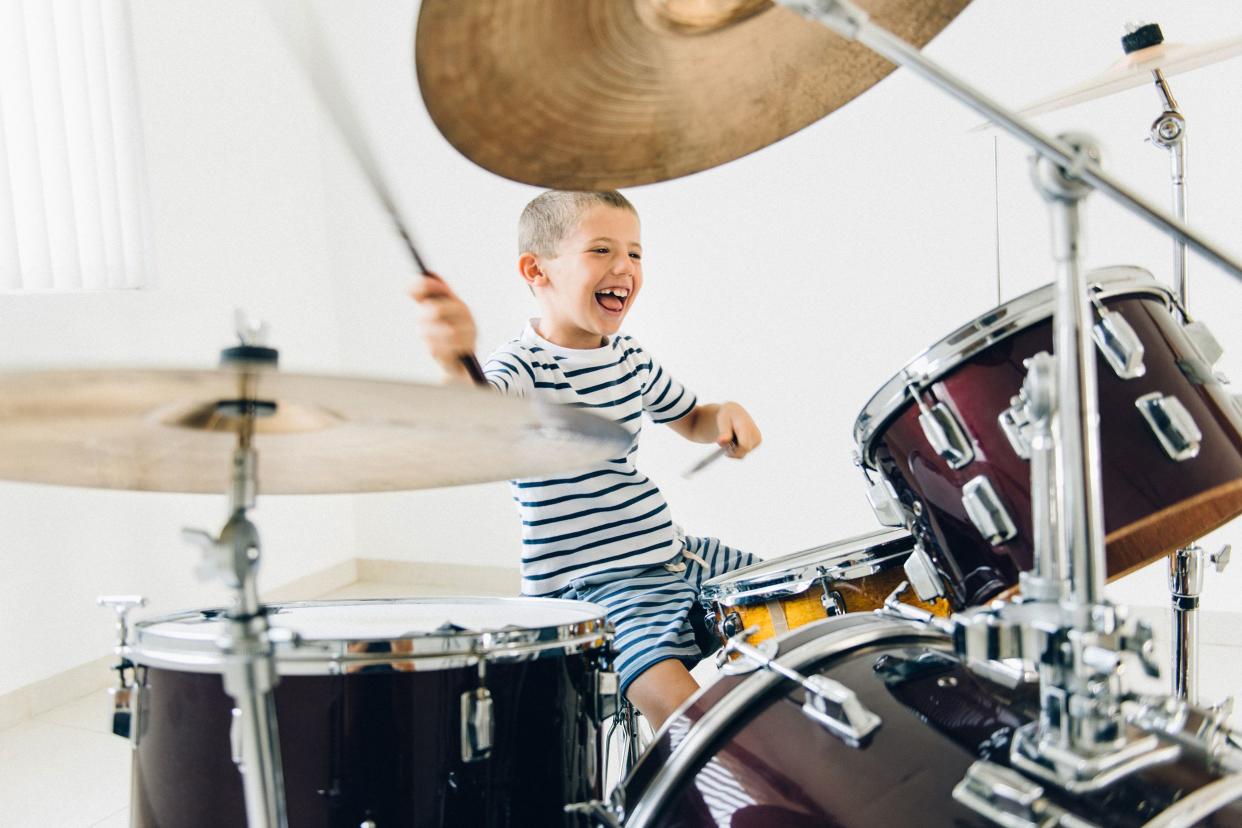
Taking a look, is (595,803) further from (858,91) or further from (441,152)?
(441,152)

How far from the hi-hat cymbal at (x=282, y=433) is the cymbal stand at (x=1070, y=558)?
0.89 ft

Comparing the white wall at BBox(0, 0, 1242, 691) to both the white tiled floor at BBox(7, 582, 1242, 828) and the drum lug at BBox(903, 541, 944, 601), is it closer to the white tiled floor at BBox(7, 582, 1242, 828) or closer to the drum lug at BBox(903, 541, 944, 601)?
the white tiled floor at BBox(7, 582, 1242, 828)

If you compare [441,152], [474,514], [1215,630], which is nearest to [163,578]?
[474,514]

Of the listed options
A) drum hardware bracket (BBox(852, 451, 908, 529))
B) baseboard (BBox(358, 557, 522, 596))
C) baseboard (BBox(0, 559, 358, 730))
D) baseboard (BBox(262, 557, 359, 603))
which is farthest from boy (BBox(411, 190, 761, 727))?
baseboard (BBox(262, 557, 359, 603))

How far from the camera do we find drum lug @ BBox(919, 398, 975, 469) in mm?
859

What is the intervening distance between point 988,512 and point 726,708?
30 centimetres

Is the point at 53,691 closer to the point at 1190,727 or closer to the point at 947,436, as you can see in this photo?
the point at 947,436

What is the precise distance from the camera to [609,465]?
1354 millimetres

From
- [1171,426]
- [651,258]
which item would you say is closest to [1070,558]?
[1171,426]

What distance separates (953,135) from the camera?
6.63ft

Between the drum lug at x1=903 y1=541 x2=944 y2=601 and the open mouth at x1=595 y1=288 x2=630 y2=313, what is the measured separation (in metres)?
0.63

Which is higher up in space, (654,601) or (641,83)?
(641,83)

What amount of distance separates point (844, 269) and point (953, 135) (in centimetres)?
36

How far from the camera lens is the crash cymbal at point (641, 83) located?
0.76 m
